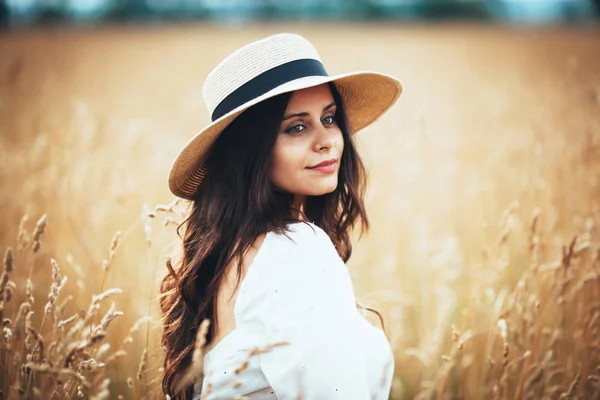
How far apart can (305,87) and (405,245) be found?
1.83 metres

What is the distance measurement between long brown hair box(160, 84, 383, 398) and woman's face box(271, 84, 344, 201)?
41mm

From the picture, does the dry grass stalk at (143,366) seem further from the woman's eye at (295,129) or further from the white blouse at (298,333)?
the woman's eye at (295,129)

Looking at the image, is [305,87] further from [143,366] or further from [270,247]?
[143,366]

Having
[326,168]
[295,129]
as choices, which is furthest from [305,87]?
[326,168]

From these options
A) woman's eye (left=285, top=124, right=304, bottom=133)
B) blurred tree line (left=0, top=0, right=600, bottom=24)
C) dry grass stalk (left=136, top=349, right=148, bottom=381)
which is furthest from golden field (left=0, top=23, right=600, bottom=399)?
blurred tree line (left=0, top=0, right=600, bottom=24)

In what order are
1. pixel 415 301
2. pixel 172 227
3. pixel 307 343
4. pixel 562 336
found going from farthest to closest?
pixel 172 227 → pixel 415 301 → pixel 562 336 → pixel 307 343

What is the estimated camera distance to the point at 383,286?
297 centimetres

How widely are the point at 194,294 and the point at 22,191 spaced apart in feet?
8.37

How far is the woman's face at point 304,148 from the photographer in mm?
1600

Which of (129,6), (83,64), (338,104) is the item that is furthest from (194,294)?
(129,6)

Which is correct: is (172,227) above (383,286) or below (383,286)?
above

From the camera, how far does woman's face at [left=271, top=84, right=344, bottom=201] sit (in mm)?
1600

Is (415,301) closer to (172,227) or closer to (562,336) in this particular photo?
(562,336)

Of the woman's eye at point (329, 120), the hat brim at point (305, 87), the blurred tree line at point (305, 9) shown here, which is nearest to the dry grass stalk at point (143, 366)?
the hat brim at point (305, 87)
